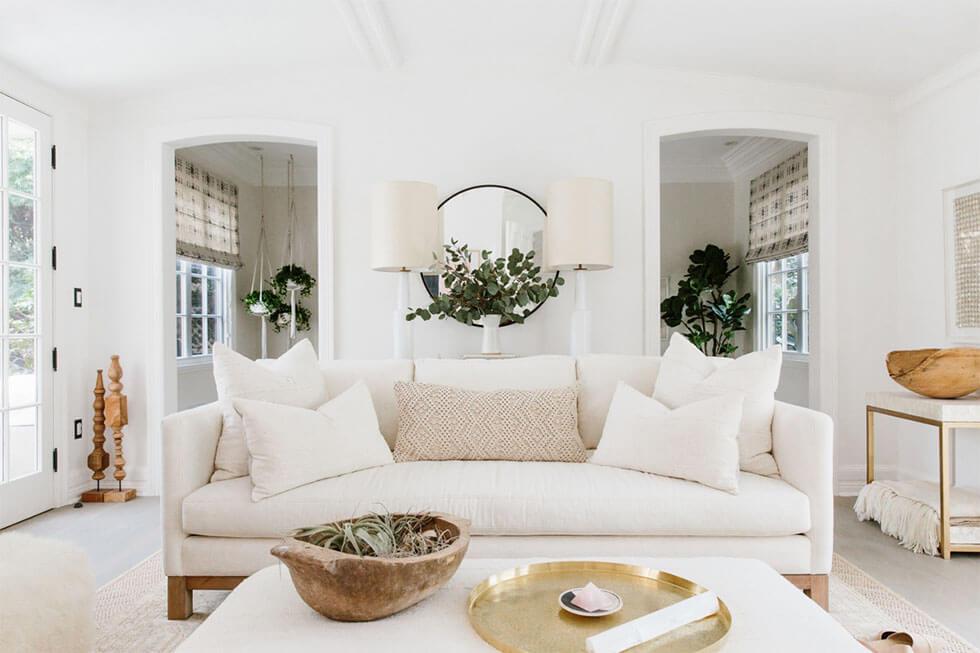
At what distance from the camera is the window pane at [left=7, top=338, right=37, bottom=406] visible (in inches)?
141

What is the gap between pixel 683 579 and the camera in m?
1.49

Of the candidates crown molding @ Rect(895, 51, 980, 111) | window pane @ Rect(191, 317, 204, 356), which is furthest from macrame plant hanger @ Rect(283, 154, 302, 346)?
crown molding @ Rect(895, 51, 980, 111)

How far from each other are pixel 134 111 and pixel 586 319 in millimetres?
3076

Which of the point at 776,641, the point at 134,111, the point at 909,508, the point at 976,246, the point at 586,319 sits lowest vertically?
the point at 909,508

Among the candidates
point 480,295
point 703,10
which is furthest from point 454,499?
point 703,10

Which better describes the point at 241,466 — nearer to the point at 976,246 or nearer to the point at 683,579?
the point at 683,579

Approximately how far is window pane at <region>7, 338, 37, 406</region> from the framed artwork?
4.93 meters

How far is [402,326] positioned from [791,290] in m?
3.73

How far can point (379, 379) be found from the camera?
2.97 metres

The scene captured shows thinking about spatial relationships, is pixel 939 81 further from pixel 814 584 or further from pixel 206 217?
pixel 206 217

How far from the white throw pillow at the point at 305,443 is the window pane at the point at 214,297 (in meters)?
4.10

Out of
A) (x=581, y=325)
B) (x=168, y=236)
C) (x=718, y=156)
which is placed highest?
(x=718, y=156)

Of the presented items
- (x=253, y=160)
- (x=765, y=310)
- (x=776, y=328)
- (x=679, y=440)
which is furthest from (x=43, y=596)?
(x=765, y=310)

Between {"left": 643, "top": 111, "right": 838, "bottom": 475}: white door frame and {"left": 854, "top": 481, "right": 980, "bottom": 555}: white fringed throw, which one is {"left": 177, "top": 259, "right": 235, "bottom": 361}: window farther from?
{"left": 854, "top": 481, "right": 980, "bottom": 555}: white fringed throw
